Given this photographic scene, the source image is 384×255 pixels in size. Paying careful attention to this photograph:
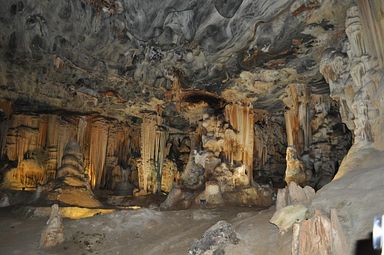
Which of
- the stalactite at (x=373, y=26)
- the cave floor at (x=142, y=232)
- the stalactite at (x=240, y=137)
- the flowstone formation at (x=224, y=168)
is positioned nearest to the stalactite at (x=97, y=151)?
the flowstone formation at (x=224, y=168)

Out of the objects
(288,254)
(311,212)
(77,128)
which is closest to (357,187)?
(311,212)

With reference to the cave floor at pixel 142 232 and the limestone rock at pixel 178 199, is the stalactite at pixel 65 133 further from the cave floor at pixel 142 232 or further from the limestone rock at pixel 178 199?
the limestone rock at pixel 178 199

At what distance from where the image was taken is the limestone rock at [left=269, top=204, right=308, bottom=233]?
27.2 ft

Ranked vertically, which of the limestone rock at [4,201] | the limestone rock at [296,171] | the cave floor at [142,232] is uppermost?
the limestone rock at [296,171]

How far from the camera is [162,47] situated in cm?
1634

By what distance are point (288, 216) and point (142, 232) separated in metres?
5.90

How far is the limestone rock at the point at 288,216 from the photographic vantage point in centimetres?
830

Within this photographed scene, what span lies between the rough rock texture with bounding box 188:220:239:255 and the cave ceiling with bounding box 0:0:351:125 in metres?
8.27

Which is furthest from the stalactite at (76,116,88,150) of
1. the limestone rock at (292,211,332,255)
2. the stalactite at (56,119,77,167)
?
the limestone rock at (292,211,332,255)

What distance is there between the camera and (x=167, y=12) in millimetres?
14430

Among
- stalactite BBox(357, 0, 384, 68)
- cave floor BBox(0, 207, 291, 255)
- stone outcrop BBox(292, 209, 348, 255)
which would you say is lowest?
cave floor BBox(0, 207, 291, 255)

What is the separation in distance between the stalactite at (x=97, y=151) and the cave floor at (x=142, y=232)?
8706mm

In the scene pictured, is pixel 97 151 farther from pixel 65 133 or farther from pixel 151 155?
pixel 151 155

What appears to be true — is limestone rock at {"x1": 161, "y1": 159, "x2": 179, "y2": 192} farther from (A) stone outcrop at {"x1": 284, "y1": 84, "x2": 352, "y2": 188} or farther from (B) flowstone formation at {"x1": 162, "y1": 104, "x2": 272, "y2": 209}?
(A) stone outcrop at {"x1": 284, "y1": 84, "x2": 352, "y2": 188}
